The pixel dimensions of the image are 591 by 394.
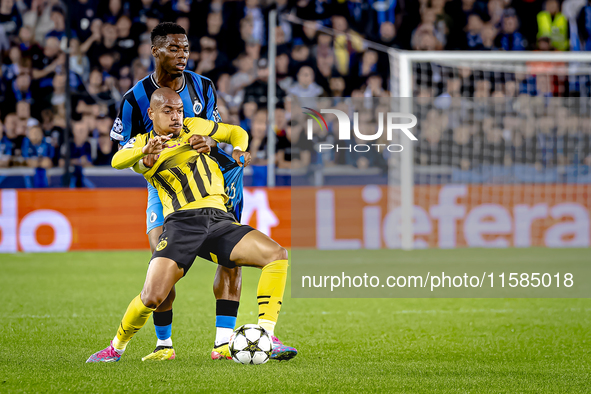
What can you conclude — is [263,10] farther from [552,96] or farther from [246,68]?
[552,96]

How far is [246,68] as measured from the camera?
12023 millimetres

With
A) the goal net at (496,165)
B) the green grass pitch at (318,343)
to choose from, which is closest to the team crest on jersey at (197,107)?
the green grass pitch at (318,343)

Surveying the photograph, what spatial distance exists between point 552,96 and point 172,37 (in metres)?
8.50

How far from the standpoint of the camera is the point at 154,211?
14.4 feet

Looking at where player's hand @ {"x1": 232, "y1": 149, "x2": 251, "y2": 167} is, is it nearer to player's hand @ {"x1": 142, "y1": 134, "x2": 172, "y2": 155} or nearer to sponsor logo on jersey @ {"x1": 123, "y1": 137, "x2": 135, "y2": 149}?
player's hand @ {"x1": 142, "y1": 134, "x2": 172, "y2": 155}

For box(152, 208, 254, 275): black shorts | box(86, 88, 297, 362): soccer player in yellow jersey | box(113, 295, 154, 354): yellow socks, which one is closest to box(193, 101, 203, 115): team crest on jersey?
box(86, 88, 297, 362): soccer player in yellow jersey

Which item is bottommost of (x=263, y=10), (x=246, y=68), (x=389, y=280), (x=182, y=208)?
(x=389, y=280)

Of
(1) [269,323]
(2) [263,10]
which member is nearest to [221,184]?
(1) [269,323]

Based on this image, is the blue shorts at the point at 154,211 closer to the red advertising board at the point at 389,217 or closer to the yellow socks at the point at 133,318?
the yellow socks at the point at 133,318

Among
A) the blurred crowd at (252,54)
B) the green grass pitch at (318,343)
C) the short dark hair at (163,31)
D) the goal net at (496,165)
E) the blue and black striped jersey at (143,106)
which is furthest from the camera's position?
the blurred crowd at (252,54)

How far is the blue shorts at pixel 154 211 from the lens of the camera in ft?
14.3

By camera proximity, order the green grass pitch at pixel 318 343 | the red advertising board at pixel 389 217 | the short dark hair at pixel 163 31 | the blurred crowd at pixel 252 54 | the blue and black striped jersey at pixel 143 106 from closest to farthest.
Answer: the green grass pitch at pixel 318 343 → the short dark hair at pixel 163 31 → the blue and black striped jersey at pixel 143 106 → the red advertising board at pixel 389 217 → the blurred crowd at pixel 252 54

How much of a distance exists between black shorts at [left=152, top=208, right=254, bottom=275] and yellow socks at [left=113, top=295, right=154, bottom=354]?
0.28 m

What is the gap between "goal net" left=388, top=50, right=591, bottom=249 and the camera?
1066 cm
